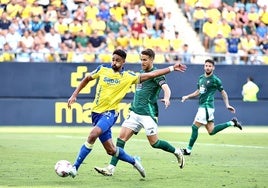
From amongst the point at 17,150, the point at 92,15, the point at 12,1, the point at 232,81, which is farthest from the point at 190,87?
the point at 17,150

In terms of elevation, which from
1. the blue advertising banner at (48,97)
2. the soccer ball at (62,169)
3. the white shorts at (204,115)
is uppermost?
the soccer ball at (62,169)

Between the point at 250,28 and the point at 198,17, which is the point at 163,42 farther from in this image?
the point at 250,28

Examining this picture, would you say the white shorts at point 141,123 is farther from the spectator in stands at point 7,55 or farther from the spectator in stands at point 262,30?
the spectator in stands at point 262,30

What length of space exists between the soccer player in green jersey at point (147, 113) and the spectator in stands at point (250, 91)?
15874mm

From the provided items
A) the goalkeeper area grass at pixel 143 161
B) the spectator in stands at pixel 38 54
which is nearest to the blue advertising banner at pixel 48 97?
the spectator in stands at pixel 38 54

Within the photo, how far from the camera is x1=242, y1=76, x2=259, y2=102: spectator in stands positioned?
3111 centimetres

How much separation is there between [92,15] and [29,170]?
16453 millimetres

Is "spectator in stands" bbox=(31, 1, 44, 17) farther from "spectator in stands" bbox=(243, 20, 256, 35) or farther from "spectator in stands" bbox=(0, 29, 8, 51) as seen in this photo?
"spectator in stands" bbox=(243, 20, 256, 35)

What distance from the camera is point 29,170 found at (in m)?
15.1

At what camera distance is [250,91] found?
31094 mm

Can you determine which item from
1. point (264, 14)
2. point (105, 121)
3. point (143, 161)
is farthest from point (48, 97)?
point (105, 121)

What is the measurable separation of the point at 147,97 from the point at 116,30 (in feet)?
51.6

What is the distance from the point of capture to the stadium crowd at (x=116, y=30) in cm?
2944

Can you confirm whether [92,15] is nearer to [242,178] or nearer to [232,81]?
[232,81]
